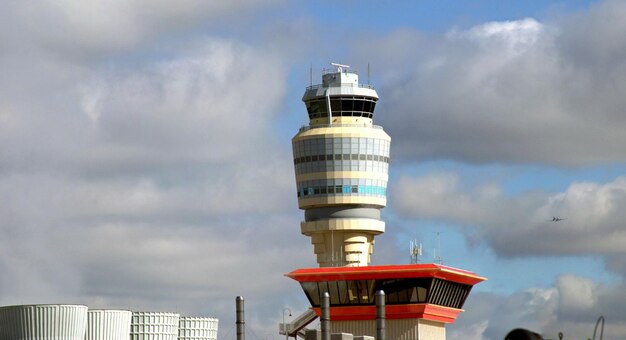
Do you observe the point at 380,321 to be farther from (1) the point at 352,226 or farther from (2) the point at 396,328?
(1) the point at 352,226

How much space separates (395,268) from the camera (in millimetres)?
174125

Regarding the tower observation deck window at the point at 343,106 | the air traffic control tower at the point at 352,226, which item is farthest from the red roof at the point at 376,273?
the tower observation deck window at the point at 343,106

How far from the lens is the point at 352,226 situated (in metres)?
188

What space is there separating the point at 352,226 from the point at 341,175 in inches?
287

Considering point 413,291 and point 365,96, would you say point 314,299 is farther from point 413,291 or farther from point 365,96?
point 365,96

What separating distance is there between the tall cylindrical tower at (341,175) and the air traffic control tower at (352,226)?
14cm

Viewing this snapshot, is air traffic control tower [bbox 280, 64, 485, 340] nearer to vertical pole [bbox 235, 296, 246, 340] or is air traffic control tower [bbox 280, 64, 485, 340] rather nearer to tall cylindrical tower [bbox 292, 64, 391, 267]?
tall cylindrical tower [bbox 292, 64, 391, 267]

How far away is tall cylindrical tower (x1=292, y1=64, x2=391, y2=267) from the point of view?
189 metres

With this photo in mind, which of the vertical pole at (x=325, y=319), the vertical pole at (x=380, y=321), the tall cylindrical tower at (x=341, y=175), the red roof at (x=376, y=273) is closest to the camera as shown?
the vertical pole at (x=325, y=319)

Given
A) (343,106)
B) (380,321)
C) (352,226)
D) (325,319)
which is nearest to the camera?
(325,319)

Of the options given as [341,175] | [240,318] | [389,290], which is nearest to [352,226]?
[341,175]

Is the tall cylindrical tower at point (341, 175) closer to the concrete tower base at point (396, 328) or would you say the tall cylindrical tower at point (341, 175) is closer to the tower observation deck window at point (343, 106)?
the tower observation deck window at point (343, 106)

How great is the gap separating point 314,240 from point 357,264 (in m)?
7.36

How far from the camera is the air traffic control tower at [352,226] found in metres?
174
